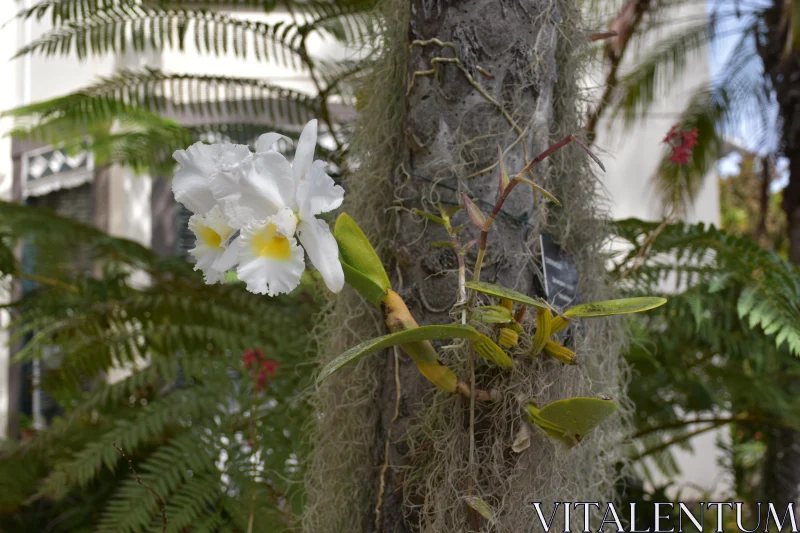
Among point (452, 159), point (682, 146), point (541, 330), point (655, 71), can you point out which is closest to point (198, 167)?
point (452, 159)

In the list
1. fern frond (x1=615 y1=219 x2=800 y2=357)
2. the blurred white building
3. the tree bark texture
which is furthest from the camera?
the blurred white building

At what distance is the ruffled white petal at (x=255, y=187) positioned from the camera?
0.81 m

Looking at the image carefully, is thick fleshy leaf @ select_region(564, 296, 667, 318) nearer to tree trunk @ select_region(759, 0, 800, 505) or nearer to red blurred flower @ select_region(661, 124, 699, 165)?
red blurred flower @ select_region(661, 124, 699, 165)

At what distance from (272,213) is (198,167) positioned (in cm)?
13

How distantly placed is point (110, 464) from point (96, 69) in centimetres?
295

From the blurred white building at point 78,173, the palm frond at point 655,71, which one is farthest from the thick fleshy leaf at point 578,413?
the blurred white building at point 78,173

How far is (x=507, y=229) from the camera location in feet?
3.46

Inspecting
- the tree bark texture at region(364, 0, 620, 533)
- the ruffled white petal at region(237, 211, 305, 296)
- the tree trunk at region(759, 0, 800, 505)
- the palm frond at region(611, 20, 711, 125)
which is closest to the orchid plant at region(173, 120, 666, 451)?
the ruffled white petal at region(237, 211, 305, 296)

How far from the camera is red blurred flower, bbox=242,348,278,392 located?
150 cm

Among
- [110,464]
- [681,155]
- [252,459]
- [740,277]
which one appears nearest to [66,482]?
[110,464]

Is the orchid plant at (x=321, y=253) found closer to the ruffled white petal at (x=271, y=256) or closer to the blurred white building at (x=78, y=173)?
the ruffled white petal at (x=271, y=256)

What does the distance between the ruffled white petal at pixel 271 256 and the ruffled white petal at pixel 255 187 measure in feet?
0.08

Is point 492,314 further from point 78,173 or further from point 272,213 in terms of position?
point 78,173

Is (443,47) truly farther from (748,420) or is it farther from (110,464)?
(748,420)
